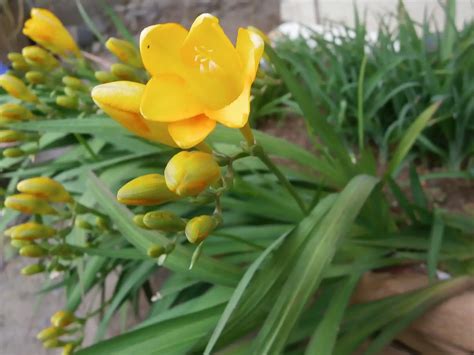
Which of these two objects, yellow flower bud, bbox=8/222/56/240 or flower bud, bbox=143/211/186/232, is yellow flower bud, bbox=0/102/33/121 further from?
flower bud, bbox=143/211/186/232

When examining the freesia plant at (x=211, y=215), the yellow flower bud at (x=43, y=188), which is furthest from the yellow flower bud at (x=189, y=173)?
the yellow flower bud at (x=43, y=188)

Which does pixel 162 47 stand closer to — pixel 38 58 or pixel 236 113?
pixel 236 113

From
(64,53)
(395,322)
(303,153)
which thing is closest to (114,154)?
(64,53)

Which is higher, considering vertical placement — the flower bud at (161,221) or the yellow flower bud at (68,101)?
the yellow flower bud at (68,101)

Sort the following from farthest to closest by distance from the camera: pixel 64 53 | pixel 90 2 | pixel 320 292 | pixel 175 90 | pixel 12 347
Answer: pixel 90 2 → pixel 12 347 → pixel 64 53 → pixel 320 292 → pixel 175 90

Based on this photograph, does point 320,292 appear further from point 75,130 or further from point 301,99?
point 75,130

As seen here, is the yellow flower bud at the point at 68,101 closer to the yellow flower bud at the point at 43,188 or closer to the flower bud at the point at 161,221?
the yellow flower bud at the point at 43,188
